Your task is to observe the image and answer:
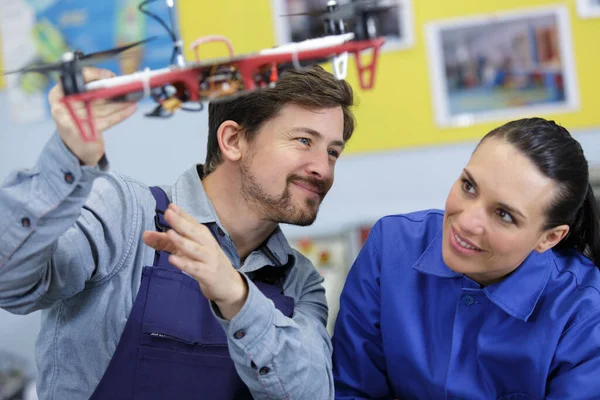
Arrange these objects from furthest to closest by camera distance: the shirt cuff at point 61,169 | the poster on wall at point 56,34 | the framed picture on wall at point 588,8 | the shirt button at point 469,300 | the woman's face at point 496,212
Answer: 1. the poster on wall at point 56,34
2. the framed picture on wall at point 588,8
3. the shirt button at point 469,300
4. the woman's face at point 496,212
5. the shirt cuff at point 61,169

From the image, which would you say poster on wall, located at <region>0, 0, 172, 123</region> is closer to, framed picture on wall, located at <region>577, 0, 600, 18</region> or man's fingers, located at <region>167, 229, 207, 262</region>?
framed picture on wall, located at <region>577, 0, 600, 18</region>

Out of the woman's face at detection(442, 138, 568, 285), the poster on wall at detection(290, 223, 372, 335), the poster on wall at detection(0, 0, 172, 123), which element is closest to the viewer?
the woman's face at detection(442, 138, 568, 285)

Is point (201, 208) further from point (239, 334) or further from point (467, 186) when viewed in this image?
point (467, 186)

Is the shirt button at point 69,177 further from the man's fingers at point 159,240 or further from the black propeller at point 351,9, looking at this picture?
the black propeller at point 351,9

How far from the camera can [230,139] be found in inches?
48.8

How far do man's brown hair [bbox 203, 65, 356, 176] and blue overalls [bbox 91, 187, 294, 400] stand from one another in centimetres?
25

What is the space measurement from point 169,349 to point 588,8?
58.4 inches

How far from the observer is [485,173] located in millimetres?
Result: 1019

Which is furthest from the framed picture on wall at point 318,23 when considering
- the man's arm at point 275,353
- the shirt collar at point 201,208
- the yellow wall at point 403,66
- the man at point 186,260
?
the man's arm at point 275,353

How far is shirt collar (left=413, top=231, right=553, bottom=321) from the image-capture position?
3.54ft

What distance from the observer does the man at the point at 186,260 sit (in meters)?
0.79

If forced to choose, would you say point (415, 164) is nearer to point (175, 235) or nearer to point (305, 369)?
point (305, 369)

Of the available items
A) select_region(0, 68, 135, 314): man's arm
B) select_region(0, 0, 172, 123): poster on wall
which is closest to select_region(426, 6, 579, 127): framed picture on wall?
select_region(0, 0, 172, 123): poster on wall

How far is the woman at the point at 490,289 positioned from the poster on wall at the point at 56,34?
3.95ft
